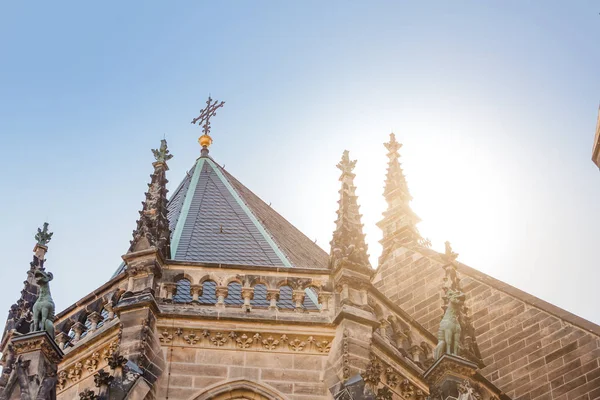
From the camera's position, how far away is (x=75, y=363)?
16.8 m

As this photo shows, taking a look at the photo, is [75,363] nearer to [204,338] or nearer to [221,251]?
[204,338]

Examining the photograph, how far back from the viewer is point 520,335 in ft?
66.8

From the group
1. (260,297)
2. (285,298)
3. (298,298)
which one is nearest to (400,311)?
(285,298)

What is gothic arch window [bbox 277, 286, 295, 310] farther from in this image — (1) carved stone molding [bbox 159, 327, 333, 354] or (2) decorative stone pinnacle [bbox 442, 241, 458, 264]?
(2) decorative stone pinnacle [bbox 442, 241, 458, 264]

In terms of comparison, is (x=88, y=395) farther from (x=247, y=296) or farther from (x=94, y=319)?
(x=247, y=296)

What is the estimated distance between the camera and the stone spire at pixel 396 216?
24828 millimetres

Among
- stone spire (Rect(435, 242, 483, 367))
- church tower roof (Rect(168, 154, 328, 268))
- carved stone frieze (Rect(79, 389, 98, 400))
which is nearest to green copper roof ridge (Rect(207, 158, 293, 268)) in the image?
church tower roof (Rect(168, 154, 328, 268))

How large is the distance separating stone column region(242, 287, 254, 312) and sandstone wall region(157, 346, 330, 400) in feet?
2.44

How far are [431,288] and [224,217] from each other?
14.6 feet

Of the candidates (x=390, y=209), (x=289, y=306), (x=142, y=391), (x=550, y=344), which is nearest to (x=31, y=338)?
(x=142, y=391)

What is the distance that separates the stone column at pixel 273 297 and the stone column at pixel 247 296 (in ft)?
0.85

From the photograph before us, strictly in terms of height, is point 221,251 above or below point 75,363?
above

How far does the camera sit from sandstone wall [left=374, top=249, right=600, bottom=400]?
62.4ft

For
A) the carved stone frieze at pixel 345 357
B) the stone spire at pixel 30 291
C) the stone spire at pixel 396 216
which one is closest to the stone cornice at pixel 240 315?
the carved stone frieze at pixel 345 357
